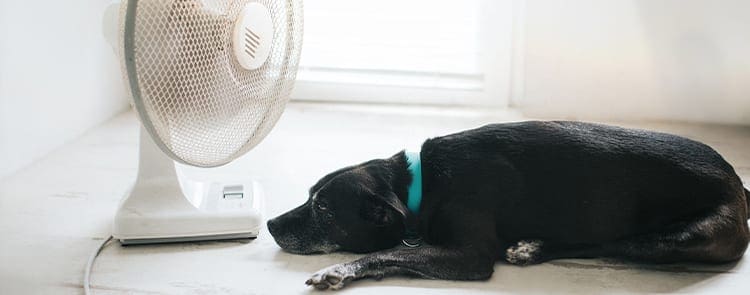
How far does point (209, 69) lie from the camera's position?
1792 millimetres

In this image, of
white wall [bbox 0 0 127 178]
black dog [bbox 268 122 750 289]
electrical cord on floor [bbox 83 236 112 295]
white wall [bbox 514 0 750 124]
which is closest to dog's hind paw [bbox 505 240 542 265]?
black dog [bbox 268 122 750 289]

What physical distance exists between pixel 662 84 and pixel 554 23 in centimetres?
42

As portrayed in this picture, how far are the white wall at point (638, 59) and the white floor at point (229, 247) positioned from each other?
0.09 m

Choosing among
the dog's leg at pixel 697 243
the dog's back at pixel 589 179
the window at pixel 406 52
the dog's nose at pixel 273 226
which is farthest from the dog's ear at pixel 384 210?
the window at pixel 406 52

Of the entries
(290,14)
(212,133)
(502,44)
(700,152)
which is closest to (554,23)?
(502,44)

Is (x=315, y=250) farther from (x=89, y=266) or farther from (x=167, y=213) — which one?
(x=89, y=266)

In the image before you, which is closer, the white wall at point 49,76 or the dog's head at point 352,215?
the dog's head at point 352,215

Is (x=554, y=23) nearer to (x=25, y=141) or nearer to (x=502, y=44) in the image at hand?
(x=502, y=44)

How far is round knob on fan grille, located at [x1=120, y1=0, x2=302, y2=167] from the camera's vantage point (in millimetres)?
1686

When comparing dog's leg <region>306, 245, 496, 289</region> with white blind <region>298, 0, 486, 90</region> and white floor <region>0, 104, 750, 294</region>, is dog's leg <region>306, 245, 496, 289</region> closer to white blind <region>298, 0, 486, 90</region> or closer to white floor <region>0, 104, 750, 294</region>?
white floor <region>0, 104, 750, 294</region>

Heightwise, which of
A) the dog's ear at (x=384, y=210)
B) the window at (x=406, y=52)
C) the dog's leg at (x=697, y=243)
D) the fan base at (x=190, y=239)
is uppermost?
the window at (x=406, y=52)

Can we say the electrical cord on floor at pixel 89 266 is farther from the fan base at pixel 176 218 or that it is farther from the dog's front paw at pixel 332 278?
the dog's front paw at pixel 332 278

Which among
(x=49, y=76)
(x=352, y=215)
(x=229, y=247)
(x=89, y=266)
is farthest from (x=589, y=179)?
(x=49, y=76)

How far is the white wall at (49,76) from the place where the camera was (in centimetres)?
264
